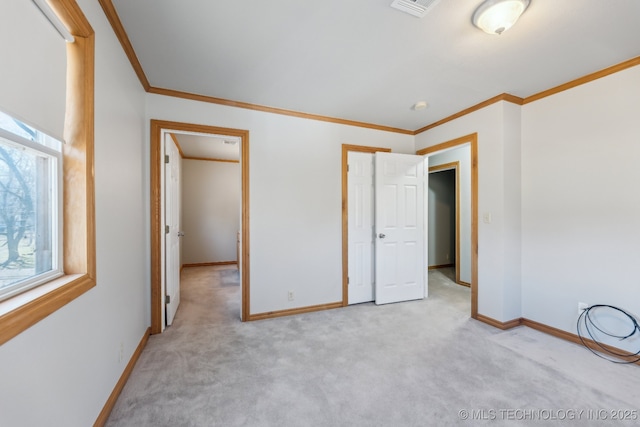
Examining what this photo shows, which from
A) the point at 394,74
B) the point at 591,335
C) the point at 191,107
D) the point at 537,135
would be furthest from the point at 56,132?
the point at 591,335

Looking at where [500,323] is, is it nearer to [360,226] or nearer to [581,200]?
[581,200]

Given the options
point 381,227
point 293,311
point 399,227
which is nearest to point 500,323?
point 399,227

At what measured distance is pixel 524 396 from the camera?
1.78m

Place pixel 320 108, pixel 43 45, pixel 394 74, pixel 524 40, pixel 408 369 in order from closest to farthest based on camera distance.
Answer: pixel 43 45, pixel 524 40, pixel 408 369, pixel 394 74, pixel 320 108

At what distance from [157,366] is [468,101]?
12.7 ft

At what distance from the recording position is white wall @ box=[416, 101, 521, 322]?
2.83 metres

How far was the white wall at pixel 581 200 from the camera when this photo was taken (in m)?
2.24

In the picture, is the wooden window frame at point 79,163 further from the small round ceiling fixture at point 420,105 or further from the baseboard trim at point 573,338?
the baseboard trim at point 573,338

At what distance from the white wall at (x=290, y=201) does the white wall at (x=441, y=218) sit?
310 centimetres

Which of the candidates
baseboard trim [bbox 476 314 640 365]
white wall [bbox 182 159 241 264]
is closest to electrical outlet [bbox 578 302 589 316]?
baseboard trim [bbox 476 314 640 365]

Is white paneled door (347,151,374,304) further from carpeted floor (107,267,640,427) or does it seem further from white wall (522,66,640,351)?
white wall (522,66,640,351)

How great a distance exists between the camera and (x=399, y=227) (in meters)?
3.70

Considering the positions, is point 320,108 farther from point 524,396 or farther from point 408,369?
point 524,396

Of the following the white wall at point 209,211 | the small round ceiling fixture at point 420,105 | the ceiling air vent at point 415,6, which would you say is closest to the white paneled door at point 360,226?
the small round ceiling fixture at point 420,105
